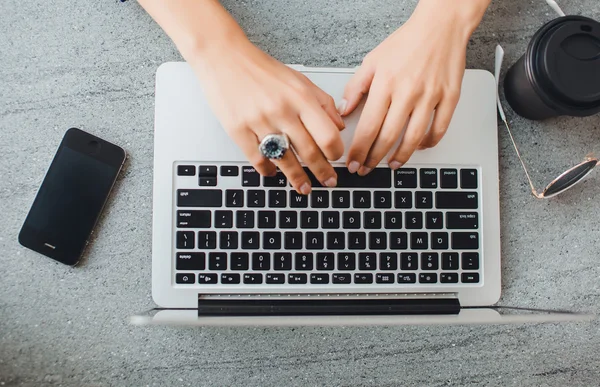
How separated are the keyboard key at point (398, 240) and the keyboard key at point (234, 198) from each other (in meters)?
0.19

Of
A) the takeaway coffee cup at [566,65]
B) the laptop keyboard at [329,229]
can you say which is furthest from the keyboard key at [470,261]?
the takeaway coffee cup at [566,65]

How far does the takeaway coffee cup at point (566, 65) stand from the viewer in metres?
0.61

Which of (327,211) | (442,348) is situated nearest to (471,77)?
(327,211)

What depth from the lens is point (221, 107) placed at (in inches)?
22.7

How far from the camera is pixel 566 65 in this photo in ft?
2.02

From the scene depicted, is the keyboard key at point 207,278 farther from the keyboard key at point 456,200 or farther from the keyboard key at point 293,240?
the keyboard key at point 456,200

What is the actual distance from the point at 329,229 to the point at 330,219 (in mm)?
13

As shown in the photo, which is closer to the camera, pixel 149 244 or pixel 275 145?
pixel 275 145

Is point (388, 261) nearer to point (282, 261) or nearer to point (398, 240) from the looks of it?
point (398, 240)

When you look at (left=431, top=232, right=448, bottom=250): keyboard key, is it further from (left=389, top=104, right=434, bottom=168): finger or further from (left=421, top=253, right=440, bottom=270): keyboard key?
(left=389, top=104, right=434, bottom=168): finger

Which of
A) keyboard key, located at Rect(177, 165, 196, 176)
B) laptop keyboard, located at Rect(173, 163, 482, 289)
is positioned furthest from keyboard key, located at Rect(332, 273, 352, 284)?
keyboard key, located at Rect(177, 165, 196, 176)

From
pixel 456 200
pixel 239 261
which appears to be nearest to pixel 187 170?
pixel 239 261

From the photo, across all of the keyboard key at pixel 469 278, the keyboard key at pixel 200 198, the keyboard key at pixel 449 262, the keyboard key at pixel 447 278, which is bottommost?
the keyboard key at pixel 469 278

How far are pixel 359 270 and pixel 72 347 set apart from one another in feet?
1.26
